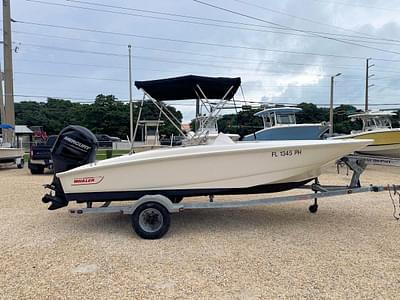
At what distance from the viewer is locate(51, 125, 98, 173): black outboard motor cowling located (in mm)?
4684

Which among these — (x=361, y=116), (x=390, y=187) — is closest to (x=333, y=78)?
(x=361, y=116)

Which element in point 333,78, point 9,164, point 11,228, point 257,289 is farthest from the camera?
point 333,78

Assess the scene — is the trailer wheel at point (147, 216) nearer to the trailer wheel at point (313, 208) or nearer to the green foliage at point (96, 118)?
the trailer wheel at point (313, 208)

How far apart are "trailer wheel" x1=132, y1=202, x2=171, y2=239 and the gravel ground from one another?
10cm

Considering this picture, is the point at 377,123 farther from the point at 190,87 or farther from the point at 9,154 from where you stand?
the point at 9,154

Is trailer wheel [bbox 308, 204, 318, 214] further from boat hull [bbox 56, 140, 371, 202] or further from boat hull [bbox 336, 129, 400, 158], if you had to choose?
boat hull [bbox 336, 129, 400, 158]

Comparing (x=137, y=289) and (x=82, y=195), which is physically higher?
(x=82, y=195)

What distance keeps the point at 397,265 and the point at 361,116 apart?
1443 centimetres

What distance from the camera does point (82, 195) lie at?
14.5ft

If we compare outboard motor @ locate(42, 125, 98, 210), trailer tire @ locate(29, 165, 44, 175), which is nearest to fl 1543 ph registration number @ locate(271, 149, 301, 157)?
outboard motor @ locate(42, 125, 98, 210)

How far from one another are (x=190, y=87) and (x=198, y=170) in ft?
5.48

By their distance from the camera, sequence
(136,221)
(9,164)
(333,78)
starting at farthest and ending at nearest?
1. (333,78)
2. (9,164)
3. (136,221)

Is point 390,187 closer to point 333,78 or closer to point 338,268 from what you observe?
point 338,268

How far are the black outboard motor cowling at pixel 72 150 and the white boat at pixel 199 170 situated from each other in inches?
9.6
